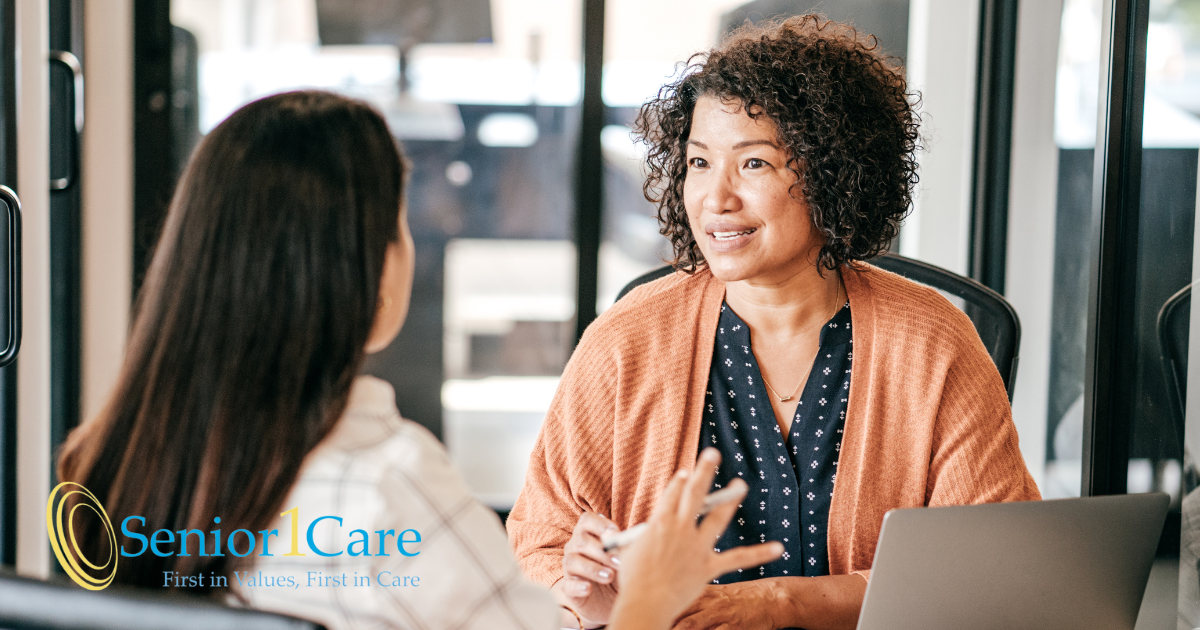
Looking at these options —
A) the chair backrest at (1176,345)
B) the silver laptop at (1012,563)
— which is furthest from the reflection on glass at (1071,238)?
the silver laptop at (1012,563)

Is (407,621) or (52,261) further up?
→ (52,261)

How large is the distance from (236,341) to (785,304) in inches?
34.9

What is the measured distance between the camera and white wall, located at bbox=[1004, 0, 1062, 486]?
2.35 metres

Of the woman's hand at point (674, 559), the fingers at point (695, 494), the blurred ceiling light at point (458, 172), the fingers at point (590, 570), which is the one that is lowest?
the fingers at point (590, 570)

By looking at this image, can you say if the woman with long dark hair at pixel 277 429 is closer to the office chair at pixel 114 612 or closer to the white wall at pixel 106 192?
the office chair at pixel 114 612

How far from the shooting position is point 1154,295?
158 cm

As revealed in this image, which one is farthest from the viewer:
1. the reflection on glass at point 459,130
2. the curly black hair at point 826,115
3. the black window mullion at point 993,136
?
the reflection on glass at point 459,130

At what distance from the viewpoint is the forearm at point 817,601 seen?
122 centimetres

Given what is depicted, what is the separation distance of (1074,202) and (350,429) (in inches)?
74.5

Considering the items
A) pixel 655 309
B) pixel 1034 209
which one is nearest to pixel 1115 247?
pixel 1034 209

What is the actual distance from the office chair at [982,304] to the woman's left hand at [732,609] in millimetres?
567

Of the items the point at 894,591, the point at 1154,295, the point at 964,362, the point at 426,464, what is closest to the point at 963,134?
the point at 1154,295

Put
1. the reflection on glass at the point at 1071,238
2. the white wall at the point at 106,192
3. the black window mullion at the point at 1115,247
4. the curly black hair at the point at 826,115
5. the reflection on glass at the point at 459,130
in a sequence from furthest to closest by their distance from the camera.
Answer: the reflection on glass at the point at 459,130, the white wall at the point at 106,192, the reflection on glass at the point at 1071,238, the black window mullion at the point at 1115,247, the curly black hair at the point at 826,115

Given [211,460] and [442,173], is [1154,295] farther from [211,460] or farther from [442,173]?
[442,173]
